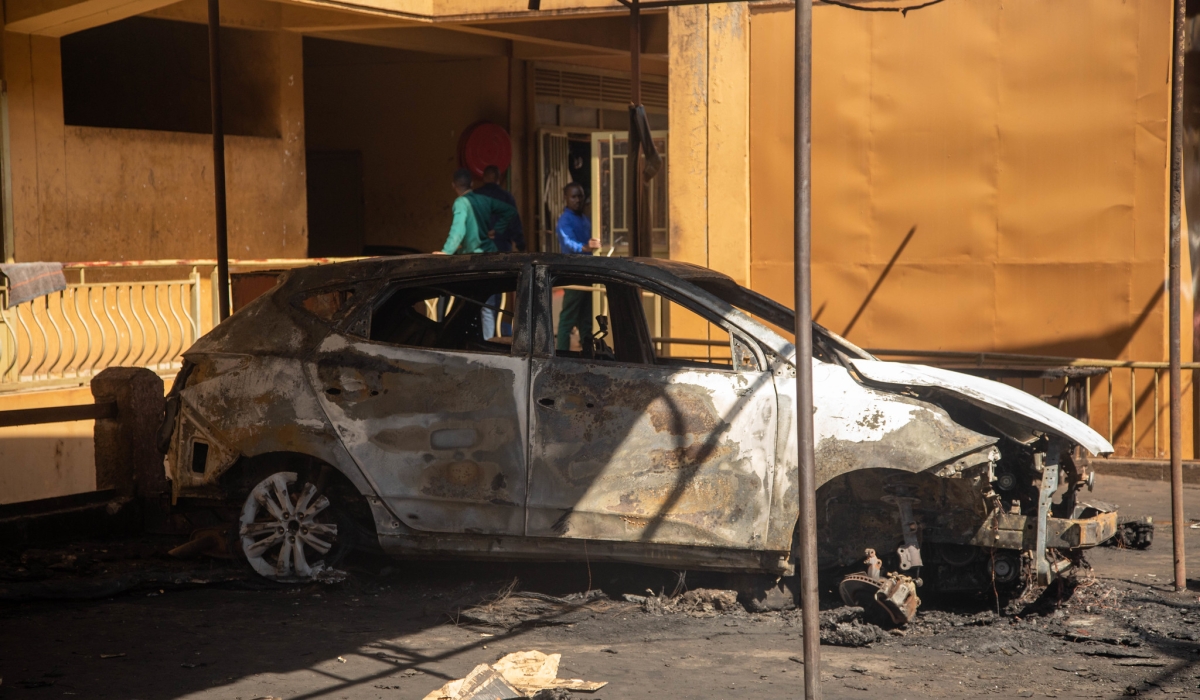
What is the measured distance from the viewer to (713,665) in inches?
205

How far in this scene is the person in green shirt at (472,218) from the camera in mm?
11445

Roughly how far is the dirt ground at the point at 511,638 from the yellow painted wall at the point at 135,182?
20.5 feet

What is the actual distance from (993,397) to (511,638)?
8.12ft

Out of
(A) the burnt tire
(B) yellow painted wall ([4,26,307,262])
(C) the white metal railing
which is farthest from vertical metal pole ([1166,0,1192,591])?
(B) yellow painted wall ([4,26,307,262])

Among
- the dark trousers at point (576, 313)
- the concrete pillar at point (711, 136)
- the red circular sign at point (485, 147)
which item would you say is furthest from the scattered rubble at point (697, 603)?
the red circular sign at point (485, 147)

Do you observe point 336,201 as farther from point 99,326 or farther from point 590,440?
point 590,440

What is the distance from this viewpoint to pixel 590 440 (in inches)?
233

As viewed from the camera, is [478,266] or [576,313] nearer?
[478,266]

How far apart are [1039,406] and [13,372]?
836 centimetres

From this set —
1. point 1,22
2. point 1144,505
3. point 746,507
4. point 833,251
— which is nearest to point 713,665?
point 746,507

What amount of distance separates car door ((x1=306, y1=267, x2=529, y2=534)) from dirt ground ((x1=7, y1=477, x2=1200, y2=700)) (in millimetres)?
526

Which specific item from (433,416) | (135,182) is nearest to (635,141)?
A: (433,416)

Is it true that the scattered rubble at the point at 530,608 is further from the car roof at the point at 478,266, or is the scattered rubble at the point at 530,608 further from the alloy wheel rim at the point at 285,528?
the car roof at the point at 478,266

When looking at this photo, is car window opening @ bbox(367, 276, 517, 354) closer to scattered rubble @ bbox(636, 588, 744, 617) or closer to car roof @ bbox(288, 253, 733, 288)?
car roof @ bbox(288, 253, 733, 288)
